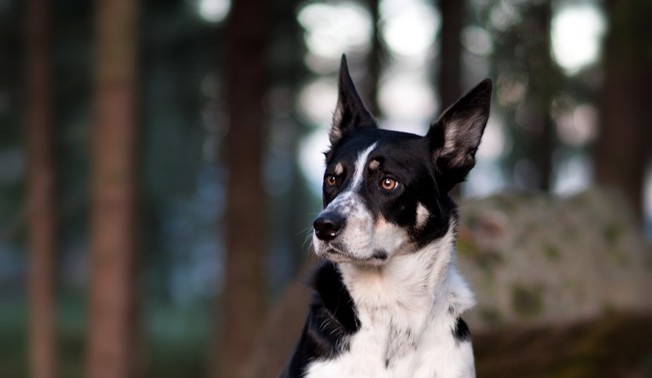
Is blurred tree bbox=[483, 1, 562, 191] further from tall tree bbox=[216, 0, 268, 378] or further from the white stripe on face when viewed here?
the white stripe on face

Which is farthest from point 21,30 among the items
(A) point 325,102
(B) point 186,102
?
(A) point 325,102

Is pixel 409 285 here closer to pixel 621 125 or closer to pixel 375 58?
pixel 375 58

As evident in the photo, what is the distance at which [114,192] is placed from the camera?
977cm

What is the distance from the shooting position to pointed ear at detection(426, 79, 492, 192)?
5168 millimetres

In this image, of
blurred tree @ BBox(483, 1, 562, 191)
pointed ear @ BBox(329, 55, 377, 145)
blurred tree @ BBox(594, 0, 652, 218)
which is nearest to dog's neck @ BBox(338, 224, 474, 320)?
pointed ear @ BBox(329, 55, 377, 145)

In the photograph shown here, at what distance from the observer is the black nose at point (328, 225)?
15.1 ft

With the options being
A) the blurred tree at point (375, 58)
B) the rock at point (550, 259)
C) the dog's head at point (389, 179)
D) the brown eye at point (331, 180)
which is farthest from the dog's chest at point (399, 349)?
the blurred tree at point (375, 58)

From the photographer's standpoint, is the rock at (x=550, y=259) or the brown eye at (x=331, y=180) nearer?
the brown eye at (x=331, y=180)

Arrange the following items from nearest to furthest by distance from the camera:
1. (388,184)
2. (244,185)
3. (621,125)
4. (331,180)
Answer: (388,184) → (331,180) → (244,185) → (621,125)

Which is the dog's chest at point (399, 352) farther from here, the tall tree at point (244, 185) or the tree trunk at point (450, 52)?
the tree trunk at point (450, 52)

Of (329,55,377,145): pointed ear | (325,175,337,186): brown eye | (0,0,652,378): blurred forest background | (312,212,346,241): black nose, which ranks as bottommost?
Result: (0,0,652,378): blurred forest background

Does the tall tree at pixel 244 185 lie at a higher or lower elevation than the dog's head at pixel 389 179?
lower

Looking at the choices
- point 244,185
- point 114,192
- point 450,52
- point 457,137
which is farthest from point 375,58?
point 457,137

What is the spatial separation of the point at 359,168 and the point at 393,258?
0.42m
